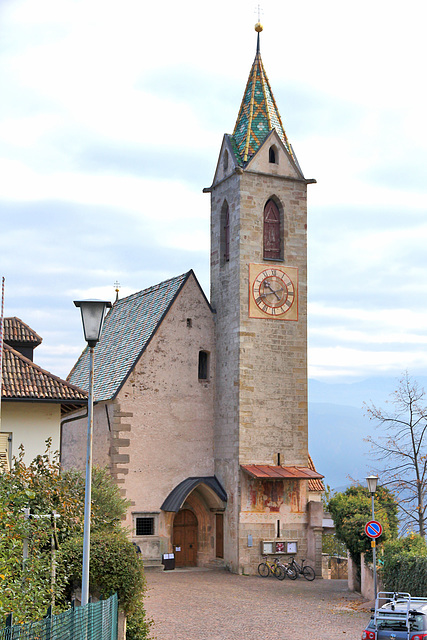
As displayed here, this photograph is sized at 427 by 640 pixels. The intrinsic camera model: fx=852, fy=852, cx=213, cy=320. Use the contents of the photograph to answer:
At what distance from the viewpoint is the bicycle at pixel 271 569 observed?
116 ft

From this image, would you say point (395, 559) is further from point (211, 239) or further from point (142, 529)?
point (211, 239)

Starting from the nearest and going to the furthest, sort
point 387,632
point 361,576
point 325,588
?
point 387,632 < point 361,576 < point 325,588

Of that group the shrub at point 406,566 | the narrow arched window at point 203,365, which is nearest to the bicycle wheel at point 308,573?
the shrub at point 406,566

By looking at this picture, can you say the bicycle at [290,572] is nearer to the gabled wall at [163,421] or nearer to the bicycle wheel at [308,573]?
the bicycle wheel at [308,573]

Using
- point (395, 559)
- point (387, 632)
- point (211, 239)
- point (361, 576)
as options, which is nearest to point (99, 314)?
point (387, 632)

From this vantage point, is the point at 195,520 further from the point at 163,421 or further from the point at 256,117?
the point at 256,117

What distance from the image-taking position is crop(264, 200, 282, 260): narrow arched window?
38.8 metres

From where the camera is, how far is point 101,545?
17484mm

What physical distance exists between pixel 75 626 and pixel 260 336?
26678 mm

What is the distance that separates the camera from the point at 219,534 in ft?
123

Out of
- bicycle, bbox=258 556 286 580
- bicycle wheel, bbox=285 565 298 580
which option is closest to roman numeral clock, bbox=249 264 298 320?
bicycle, bbox=258 556 286 580

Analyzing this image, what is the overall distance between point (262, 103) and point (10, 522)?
31.7 m

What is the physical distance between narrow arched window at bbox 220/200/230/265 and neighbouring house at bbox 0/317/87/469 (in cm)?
1566

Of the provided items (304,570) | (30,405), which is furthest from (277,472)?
(30,405)
